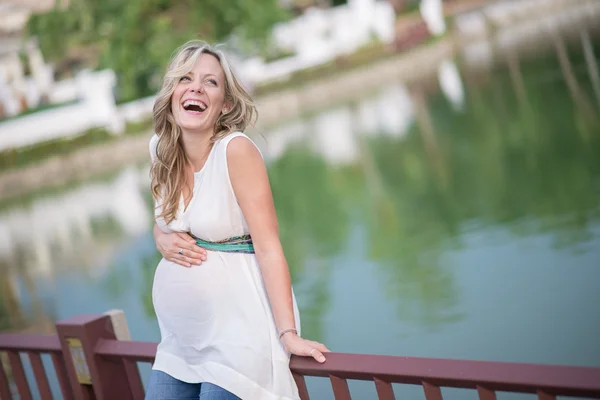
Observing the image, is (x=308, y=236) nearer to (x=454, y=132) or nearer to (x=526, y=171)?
(x=526, y=171)

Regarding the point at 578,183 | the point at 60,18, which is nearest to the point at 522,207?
the point at 578,183

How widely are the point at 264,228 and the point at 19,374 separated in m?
0.93

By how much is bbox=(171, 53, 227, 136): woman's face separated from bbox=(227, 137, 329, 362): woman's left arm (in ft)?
0.44

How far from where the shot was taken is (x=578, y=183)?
6.92m

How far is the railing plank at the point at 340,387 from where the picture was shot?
4.15 feet

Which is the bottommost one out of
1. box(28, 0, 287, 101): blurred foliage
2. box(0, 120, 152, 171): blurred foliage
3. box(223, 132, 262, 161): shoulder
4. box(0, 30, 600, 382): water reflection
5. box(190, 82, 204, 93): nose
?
box(0, 30, 600, 382): water reflection

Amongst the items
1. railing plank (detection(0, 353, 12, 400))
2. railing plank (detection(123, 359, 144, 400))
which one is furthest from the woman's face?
railing plank (detection(0, 353, 12, 400))

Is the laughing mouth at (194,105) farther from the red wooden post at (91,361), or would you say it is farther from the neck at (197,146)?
the red wooden post at (91,361)

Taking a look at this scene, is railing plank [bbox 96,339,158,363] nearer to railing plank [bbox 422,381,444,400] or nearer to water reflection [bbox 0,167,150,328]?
railing plank [bbox 422,381,444,400]

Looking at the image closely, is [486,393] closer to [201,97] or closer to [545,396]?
[545,396]

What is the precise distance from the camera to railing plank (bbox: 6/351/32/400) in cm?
190

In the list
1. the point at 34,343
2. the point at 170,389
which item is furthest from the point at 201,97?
the point at 34,343

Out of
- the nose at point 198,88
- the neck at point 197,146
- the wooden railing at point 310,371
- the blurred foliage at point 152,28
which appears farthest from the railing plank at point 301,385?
the blurred foliage at point 152,28

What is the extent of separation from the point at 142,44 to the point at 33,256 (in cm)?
1063
